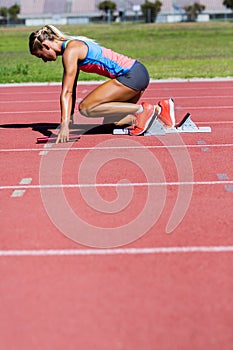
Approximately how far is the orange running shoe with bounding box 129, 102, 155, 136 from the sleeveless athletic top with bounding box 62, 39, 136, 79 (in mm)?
514

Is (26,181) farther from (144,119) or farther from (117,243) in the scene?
(144,119)

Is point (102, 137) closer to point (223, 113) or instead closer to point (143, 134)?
point (143, 134)

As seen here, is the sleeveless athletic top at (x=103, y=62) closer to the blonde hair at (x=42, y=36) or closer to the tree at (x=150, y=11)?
A: the blonde hair at (x=42, y=36)

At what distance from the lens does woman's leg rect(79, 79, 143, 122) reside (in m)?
8.39

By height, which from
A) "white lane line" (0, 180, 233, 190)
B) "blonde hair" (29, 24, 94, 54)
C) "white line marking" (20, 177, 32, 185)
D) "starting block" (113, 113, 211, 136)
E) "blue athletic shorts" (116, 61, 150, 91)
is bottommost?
"starting block" (113, 113, 211, 136)

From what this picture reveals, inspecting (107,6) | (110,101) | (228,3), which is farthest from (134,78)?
(228,3)

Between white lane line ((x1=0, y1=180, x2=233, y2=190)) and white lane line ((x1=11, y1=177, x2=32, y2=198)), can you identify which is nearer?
white lane line ((x1=11, y1=177, x2=32, y2=198))

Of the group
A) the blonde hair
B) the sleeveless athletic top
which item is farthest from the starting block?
the blonde hair

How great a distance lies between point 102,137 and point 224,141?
4.74 feet

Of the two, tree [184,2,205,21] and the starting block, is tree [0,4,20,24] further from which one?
the starting block

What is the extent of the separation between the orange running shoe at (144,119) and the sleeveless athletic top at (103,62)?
1.69 feet

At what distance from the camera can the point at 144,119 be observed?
8.52 meters

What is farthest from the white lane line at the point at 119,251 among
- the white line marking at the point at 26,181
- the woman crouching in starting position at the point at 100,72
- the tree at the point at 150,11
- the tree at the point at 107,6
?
the tree at the point at 107,6

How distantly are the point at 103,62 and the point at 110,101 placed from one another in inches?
18.3
